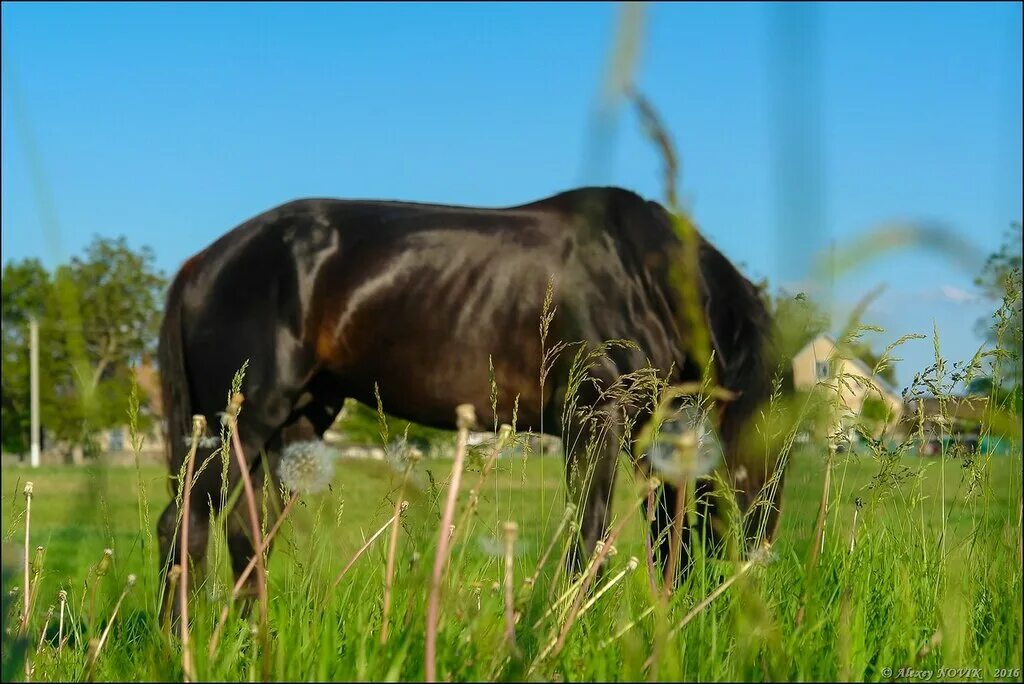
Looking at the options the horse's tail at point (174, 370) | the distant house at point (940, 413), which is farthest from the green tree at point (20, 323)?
the distant house at point (940, 413)

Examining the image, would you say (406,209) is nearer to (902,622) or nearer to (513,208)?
(513,208)

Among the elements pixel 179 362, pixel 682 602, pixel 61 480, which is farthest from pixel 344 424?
pixel 682 602

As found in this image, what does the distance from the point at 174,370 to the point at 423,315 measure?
1220 mm

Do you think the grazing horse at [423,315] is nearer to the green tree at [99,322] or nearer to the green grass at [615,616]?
the green tree at [99,322]

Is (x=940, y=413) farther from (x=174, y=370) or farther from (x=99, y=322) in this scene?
(x=174, y=370)

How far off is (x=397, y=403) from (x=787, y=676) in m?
3.35

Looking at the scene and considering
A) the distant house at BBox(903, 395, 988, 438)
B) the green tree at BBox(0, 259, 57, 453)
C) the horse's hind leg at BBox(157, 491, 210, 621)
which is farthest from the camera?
the green tree at BBox(0, 259, 57, 453)

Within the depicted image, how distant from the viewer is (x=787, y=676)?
1.50m

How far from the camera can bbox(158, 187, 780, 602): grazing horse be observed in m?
4.56

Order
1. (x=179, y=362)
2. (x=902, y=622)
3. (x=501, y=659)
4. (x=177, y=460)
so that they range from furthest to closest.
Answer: (x=179, y=362) → (x=177, y=460) → (x=902, y=622) → (x=501, y=659)

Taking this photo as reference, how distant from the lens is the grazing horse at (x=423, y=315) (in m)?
4.56

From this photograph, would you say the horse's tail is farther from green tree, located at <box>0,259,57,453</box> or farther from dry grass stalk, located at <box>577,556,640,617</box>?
green tree, located at <box>0,259,57,453</box>

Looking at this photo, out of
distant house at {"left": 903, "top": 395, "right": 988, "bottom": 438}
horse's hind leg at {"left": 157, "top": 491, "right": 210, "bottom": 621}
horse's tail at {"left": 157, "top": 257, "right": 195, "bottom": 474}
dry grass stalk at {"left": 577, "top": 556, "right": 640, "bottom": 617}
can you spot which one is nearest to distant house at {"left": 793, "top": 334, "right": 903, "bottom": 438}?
distant house at {"left": 903, "top": 395, "right": 988, "bottom": 438}

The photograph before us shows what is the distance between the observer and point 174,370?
4.93 meters
